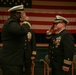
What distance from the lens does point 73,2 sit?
6055 millimetres

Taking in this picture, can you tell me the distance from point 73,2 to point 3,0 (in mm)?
1566

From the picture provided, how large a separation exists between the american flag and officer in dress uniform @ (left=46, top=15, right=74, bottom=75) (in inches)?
74.4

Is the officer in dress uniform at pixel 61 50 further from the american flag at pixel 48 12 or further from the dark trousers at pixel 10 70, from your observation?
the american flag at pixel 48 12

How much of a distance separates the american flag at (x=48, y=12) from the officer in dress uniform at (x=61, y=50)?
74.4 inches

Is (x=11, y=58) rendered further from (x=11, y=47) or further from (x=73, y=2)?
(x=73, y=2)

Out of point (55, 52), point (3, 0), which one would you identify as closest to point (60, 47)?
point (55, 52)

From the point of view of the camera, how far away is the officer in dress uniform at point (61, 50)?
379 centimetres

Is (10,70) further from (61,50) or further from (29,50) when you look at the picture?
(29,50)

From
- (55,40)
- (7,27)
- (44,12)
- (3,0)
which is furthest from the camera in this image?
(44,12)

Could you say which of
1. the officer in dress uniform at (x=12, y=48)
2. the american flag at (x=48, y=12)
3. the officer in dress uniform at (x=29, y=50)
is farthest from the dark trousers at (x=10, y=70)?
the american flag at (x=48, y=12)

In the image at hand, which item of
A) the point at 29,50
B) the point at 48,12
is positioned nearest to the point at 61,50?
the point at 29,50

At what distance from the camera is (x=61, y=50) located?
3.95 meters

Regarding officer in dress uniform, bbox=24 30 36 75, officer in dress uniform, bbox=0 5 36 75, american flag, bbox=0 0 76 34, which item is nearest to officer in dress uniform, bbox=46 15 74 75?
officer in dress uniform, bbox=0 5 36 75

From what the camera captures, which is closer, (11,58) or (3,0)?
(11,58)
